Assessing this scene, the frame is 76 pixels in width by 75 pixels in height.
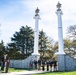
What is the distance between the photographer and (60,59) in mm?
22172

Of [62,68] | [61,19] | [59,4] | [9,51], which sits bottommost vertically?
[62,68]

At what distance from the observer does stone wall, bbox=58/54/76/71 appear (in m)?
21.4

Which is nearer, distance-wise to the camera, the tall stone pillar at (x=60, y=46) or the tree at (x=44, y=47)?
the tall stone pillar at (x=60, y=46)

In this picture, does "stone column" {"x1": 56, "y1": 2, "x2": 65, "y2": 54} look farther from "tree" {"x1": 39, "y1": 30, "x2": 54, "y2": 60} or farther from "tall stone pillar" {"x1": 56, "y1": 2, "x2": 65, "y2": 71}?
"tree" {"x1": 39, "y1": 30, "x2": 54, "y2": 60}

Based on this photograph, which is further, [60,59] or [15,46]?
[15,46]

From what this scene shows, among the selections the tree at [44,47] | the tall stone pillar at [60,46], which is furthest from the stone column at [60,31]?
the tree at [44,47]

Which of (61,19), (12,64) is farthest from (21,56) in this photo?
(61,19)

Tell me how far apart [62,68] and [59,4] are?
9.07 metres

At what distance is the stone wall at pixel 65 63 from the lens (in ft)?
70.3

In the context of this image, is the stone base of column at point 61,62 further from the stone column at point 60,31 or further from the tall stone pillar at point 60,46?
the stone column at point 60,31

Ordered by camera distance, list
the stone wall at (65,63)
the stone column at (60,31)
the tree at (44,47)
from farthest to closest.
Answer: the tree at (44,47) < the stone column at (60,31) < the stone wall at (65,63)

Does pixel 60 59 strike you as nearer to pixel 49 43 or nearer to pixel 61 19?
pixel 61 19

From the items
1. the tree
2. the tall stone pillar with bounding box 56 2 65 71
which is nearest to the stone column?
the tall stone pillar with bounding box 56 2 65 71

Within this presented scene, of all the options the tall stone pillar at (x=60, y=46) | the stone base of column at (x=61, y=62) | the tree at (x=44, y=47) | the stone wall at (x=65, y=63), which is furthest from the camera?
the tree at (x=44, y=47)
